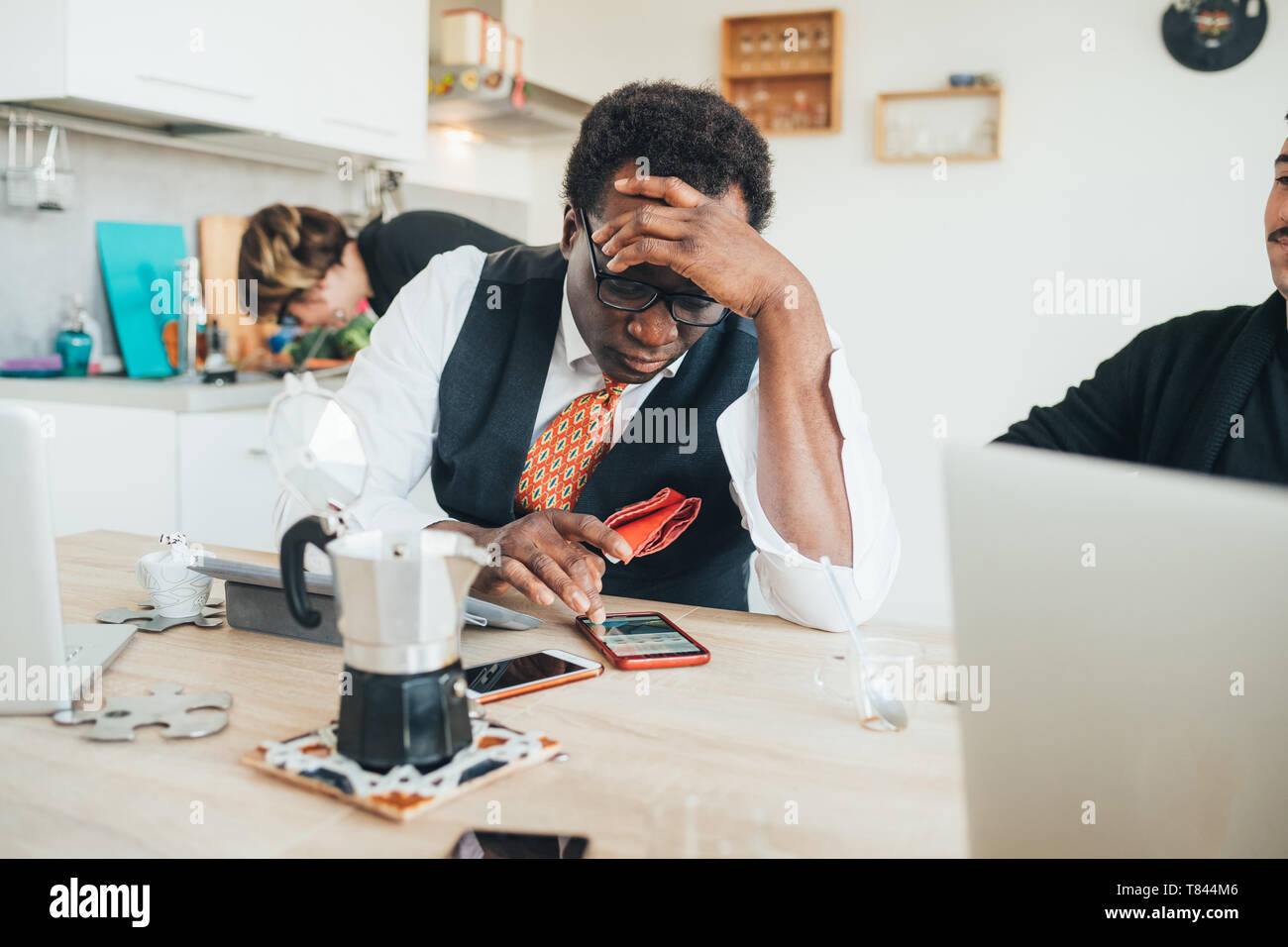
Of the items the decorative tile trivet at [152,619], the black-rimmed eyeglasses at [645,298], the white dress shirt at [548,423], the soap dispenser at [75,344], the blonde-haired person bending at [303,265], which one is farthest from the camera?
the blonde-haired person bending at [303,265]

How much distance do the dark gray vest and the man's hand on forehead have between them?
271 millimetres

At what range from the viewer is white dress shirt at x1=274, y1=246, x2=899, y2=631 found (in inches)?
45.5

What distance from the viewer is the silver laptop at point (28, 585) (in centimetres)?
71

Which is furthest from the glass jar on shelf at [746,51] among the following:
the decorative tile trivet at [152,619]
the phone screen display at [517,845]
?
the phone screen display at [517,845]

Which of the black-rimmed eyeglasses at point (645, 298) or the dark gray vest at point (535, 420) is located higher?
the black-rimmed eyeglasses at point (645, 298)

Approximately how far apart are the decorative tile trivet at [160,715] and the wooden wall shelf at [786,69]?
3128mm

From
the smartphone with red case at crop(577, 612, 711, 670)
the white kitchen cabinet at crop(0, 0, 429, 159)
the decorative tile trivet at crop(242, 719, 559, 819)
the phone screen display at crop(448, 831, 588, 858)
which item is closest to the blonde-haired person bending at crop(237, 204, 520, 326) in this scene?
the white kitchen cabinet at crop(0, 0, 429, 159)

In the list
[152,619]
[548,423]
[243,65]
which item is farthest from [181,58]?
[152,619]

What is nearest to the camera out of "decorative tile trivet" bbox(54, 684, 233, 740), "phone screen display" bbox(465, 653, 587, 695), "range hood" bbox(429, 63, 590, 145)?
"decorative tile trivet" bbox(54, 684, 233, 740)

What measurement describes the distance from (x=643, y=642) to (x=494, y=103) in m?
2.45

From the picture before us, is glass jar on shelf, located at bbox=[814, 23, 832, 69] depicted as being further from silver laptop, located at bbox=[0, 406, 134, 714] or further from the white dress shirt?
silver laptop, located at bbox=[0, 406, 134, 714]

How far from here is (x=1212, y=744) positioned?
0.46m

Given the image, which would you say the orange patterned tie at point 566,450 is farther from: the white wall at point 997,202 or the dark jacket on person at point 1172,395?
the white wall at point 997,202

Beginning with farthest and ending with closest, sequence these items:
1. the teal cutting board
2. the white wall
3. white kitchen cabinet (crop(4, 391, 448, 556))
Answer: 1. the white wall
2. the teal cutting board
3. white kitchen cabinet (crop(4, 391, 448, 556))
